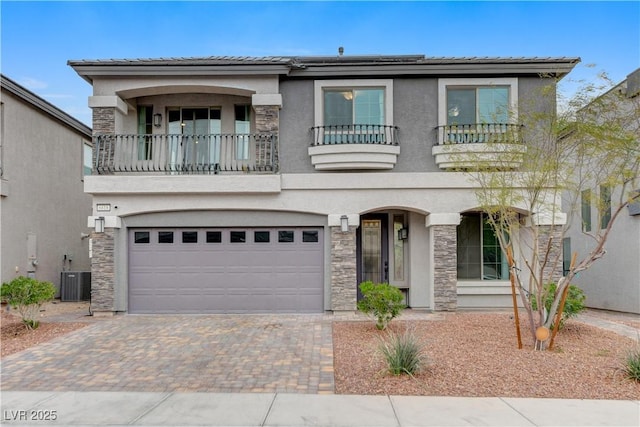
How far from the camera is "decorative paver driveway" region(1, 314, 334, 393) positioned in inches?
235

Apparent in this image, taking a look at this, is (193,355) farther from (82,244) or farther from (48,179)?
(82,244)

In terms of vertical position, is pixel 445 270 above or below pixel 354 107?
below

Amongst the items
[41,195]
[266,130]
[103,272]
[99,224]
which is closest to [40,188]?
[41,195]

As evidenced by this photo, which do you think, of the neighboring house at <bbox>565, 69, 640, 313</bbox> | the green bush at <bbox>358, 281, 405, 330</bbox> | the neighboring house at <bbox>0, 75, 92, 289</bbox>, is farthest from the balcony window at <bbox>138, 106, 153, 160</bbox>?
the neighboring house at <bbox>565, 69, 640, 313</bbox>

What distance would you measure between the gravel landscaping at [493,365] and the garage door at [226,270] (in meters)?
2.60

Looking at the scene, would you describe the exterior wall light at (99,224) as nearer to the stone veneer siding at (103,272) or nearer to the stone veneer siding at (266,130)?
the stone veneer siding at (103,272)

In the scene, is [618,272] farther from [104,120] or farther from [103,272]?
[104,120]

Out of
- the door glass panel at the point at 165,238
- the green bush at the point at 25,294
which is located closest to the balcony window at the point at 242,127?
the door glass panel at the point at 165,238

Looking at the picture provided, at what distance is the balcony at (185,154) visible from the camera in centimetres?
1140

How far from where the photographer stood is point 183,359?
718 centimetres

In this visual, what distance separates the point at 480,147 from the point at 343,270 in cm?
467

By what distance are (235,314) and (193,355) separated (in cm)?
394

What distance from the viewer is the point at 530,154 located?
26.5 ft

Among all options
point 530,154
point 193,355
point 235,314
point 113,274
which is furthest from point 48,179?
point 530,154
